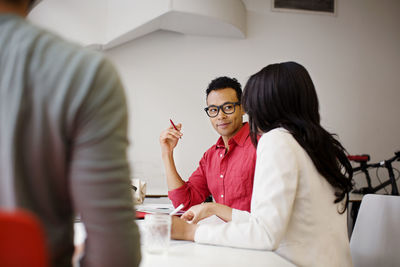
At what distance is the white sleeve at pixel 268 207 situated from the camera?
1.04 m

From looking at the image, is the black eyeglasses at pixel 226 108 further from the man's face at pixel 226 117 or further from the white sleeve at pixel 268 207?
the white sleeve at pixel 268 207

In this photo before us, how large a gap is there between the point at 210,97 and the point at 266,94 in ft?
3.96

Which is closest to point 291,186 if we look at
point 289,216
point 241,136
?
point 289,216

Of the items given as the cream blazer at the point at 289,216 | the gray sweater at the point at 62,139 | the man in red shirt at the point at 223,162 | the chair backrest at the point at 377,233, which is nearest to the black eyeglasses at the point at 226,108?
the man in red shirt at the point at 223,162

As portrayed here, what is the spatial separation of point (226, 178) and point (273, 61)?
286 centimetres

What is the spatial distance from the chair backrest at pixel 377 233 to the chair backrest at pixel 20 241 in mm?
1607

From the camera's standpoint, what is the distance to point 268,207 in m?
1.04

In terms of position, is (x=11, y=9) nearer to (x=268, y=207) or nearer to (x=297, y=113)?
(x=268, y=207)

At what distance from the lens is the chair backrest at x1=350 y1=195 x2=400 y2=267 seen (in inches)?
62.8

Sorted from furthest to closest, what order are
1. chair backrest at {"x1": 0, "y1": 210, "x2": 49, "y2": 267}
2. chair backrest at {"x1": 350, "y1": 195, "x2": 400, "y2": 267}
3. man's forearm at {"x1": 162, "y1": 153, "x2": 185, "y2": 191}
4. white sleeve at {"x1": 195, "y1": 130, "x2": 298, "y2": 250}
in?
man's forearm at {"x1": 162, "y1": 153, "x2": 185, "y2": 191}, chair backrest at {"x1": 350, "y1": 195, "x2": 400, "y2": 267}, white sleeve at {"x1": 195, "y1": 130, "x2": 298, "y2": 250}, chair backrest at {"x1": 0, "y1": 210, "x2": 49, "y2": 267}

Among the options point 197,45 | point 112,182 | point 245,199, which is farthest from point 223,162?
point 197,45

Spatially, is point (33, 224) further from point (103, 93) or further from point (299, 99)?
point (299, 99)

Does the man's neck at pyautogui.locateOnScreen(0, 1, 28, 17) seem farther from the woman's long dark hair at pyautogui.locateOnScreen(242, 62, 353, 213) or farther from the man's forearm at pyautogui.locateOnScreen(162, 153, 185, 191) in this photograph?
the man's forearm at pyautogui.locateOnScreen(162, 153, 185, 191)

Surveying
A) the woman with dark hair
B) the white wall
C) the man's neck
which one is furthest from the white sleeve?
the white wall
